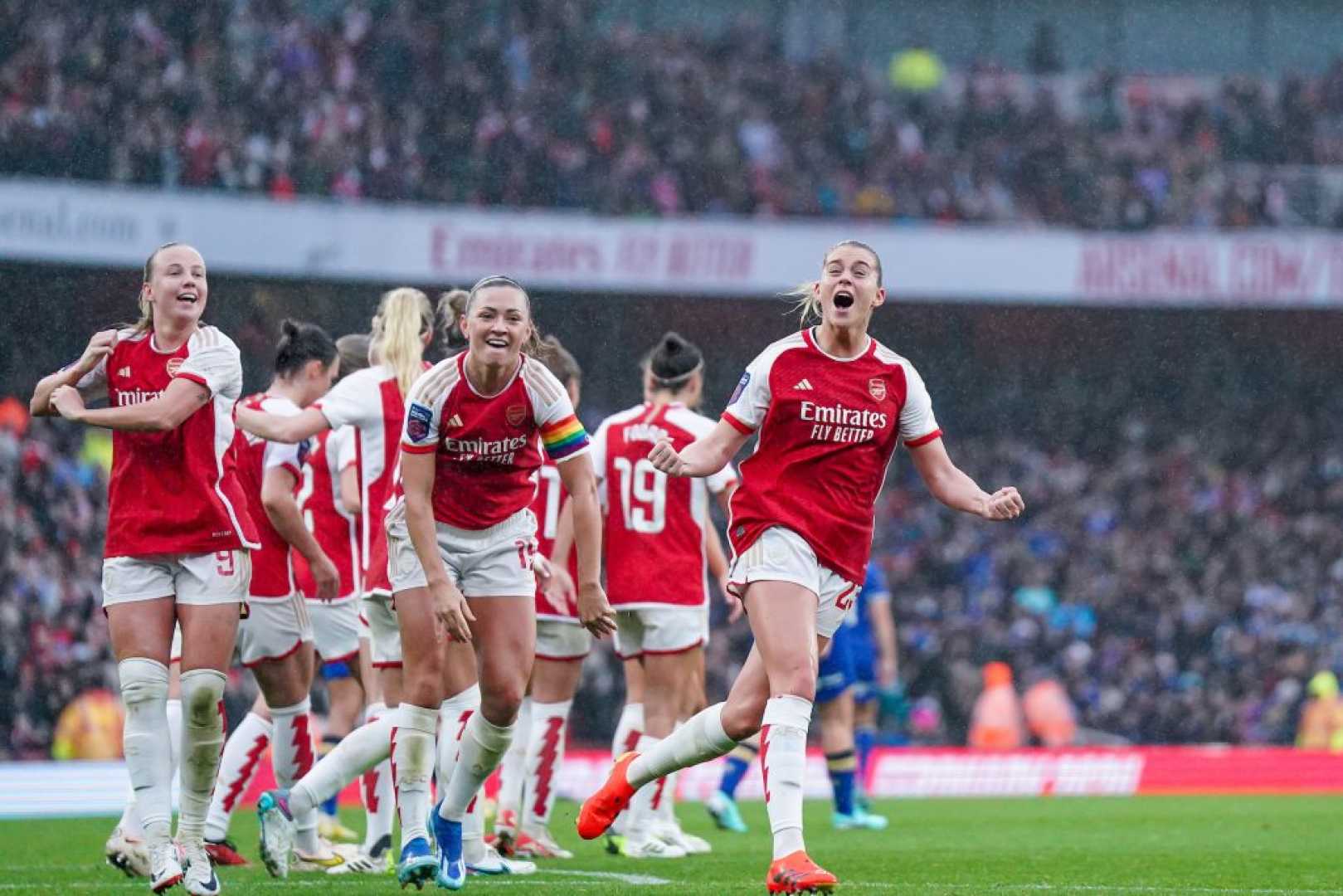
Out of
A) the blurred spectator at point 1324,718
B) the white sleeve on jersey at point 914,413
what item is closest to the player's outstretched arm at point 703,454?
the white sleeve on jersey at point 914,413

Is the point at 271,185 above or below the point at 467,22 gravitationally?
below

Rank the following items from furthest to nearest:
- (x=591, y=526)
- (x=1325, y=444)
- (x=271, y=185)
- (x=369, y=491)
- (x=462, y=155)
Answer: (x=1325, y=444)
(x=462, y=155)
(x=271, y=185)
(x=369, y=491)
(x=591, y=526)

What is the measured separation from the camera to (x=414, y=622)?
7.10 m

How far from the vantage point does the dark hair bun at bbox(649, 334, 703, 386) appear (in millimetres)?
9606

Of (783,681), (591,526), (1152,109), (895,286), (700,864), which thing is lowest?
(700,864)

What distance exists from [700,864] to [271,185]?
52.5ft

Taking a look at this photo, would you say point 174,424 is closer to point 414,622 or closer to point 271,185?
point 414,622

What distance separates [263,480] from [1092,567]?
18795mm

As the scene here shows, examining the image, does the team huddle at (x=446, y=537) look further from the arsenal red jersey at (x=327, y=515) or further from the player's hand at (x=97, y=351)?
the arsenal red jersey at (x=327, y=515)

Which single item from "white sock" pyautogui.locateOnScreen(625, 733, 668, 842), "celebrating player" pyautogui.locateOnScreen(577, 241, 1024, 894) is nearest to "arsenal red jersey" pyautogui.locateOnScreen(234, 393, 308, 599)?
"white sock" pyautogui.locateOnScreen(625, 733, 668, 842)

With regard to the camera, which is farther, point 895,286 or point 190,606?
point 895,286

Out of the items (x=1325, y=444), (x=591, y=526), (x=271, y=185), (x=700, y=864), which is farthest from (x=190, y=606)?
(x=1325, y=444)

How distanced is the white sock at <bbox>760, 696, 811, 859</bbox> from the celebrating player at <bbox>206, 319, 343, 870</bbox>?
2.59 meters

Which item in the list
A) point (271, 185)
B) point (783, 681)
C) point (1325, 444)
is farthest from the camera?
point (1325, 444)
